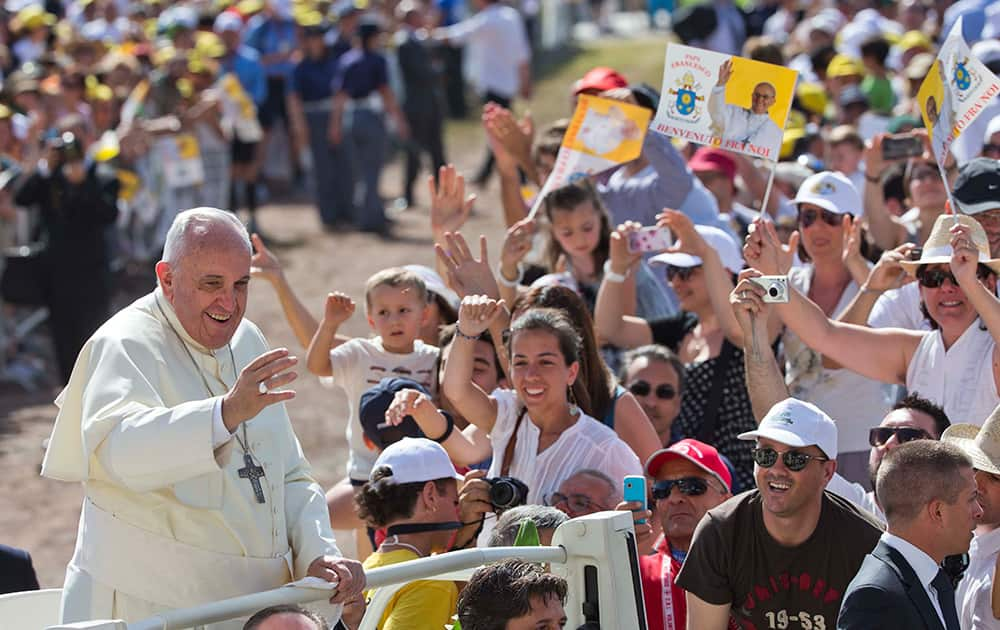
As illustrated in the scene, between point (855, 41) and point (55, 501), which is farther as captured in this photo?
point (855, 41)

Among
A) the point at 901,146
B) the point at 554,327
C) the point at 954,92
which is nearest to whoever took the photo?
the point at 554,327

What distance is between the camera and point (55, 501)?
1159 centimetres

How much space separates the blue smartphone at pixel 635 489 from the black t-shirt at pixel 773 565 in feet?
Result: 0.99

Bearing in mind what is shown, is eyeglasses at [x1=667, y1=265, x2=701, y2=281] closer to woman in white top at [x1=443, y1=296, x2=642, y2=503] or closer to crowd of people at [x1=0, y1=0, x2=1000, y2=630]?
crowd of people at [x1=0, y1=0, x2=1000, y2=630]

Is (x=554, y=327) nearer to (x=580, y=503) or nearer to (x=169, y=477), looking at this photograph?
(x=580, y=503)

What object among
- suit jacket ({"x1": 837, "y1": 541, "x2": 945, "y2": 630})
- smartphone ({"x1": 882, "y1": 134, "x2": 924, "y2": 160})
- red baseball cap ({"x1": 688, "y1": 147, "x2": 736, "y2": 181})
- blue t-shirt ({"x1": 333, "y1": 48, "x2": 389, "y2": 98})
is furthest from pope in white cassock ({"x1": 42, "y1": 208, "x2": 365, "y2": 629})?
blue t-shirt ({"x1": 333, "y1": 48, "x2": 389, "y2": 98})

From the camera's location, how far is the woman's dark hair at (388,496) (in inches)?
219

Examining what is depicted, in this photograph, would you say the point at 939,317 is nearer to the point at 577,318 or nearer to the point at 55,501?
the point at 577,318

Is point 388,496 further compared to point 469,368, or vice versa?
point 469,368

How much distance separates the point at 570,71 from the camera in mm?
25516

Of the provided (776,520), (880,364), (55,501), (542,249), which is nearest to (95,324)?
(55,501)

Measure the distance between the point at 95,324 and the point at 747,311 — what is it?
785 centimetres

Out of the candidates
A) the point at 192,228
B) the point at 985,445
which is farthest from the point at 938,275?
the point at 192,228

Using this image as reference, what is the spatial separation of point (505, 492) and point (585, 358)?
100 cm
